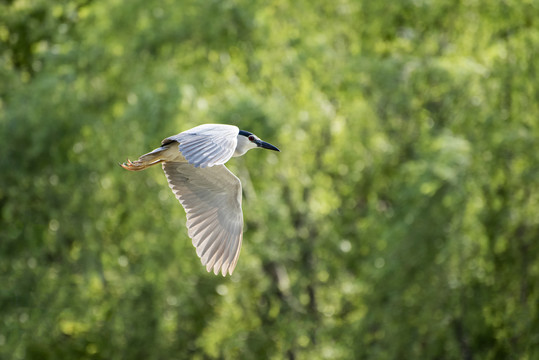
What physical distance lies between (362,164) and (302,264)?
1784 millimetres

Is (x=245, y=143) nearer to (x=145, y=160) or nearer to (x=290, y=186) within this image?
(x=145, y=160)

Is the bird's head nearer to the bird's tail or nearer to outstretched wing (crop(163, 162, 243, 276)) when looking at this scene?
outstretched wing (crop(163, 162, 243, 276))

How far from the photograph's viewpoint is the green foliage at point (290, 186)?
13.7 m

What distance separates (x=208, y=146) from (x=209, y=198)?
1846mm

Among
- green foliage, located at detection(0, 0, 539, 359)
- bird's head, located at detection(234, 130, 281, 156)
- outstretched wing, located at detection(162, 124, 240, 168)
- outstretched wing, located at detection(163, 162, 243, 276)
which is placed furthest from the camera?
green foliage, located at detection(0, 0, 539, 359)

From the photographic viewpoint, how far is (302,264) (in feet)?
52.0

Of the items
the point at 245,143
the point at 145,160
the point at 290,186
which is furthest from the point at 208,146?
the point at 290,186

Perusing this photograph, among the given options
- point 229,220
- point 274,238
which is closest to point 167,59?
point 274,238

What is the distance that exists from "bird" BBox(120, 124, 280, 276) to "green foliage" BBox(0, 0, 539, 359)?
4.50 m

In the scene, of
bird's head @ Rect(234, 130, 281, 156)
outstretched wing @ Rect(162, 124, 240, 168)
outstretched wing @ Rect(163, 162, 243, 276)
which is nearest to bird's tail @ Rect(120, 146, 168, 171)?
outstretched wing @ Rect(162, 124, 240, 168)

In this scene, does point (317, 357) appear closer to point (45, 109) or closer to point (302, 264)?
point (302, 264)

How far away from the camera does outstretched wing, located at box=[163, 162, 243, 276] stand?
9.03 meters

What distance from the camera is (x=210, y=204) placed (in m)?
9.34

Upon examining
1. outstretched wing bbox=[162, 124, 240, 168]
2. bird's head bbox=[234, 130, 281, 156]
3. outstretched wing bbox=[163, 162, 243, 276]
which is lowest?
outstretched wing bbox=[163, 162, 243, 276]
